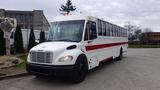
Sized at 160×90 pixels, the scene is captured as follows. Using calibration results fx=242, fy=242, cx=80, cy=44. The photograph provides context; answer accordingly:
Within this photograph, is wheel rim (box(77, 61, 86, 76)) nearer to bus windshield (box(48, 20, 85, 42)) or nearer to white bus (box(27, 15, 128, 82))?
white bus (box(27, 15, 128, 82))

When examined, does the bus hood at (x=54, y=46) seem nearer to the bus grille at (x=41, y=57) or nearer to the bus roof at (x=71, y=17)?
the bus grille at (x=41, y=57)

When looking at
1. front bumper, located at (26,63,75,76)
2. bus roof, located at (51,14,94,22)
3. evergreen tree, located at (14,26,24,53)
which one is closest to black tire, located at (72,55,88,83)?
front bumper, located at (26,63,75,76)

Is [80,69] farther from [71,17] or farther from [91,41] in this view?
[71,17]

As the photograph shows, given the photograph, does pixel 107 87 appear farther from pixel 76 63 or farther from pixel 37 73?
pixel 37 73

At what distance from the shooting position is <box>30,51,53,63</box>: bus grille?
8.63 metres

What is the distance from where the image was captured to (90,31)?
1040 centimetres

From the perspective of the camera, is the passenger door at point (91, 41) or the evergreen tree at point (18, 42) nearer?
the passenger door at point (91, 41)

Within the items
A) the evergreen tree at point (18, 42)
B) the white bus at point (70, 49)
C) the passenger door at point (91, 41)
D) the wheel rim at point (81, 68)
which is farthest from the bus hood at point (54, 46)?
the evergreen tree at point (18, 42)

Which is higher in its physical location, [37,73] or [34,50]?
[34,50]

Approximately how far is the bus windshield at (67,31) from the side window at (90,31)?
31cm

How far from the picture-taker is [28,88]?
8.31 m

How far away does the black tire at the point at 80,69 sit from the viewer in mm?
8859

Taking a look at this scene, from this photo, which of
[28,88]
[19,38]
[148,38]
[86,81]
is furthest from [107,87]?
[148,38]

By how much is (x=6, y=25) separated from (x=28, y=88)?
7777 mm
